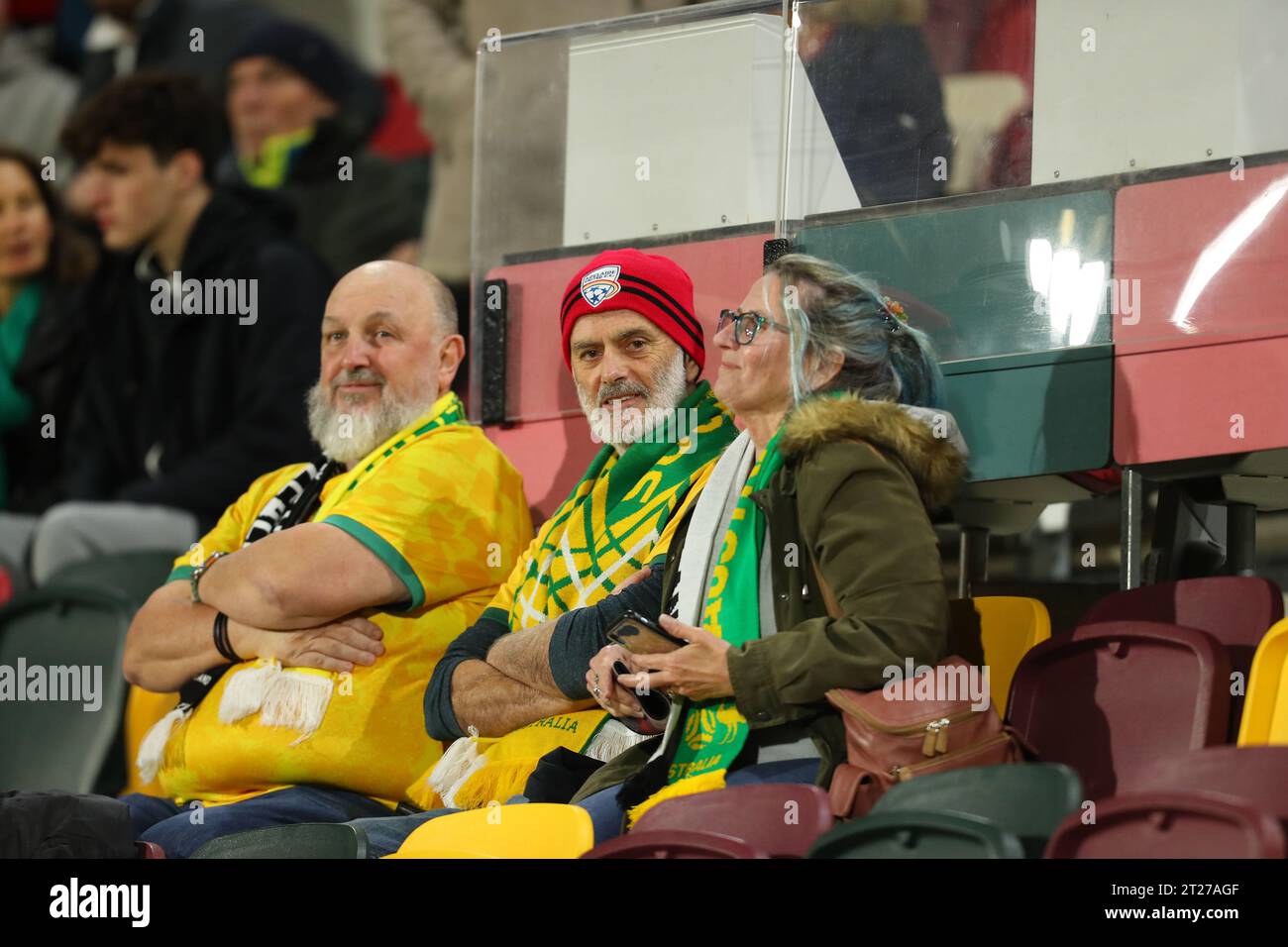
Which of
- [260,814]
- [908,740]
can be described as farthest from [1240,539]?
[260,814]

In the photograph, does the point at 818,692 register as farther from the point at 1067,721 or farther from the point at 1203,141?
the point at 1203,141

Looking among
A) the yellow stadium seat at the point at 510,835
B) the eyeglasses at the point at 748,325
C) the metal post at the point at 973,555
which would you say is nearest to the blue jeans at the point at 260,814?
the yellow stadium seat at the point at 510,835

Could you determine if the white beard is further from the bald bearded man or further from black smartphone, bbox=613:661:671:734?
black smartphone, bbox=613:661:671:734

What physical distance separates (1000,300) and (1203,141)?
49 centimetres

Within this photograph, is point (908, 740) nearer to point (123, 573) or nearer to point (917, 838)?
point (917, 838)

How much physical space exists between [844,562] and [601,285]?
1.12m

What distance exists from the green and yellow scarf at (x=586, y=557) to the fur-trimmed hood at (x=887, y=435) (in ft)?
1.95

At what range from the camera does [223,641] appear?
437 centimetres

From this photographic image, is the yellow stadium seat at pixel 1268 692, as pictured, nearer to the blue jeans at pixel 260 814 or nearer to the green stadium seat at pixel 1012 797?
the green stadium seat at pixel 1012 797

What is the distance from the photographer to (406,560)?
4.24 m

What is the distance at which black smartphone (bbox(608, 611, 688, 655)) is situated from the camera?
3412 millimetres

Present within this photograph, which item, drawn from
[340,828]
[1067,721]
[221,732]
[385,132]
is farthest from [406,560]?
[385,132]

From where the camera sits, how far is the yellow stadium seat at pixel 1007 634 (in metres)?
3.74

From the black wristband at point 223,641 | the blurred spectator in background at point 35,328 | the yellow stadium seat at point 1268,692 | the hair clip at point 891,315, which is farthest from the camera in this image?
the blurred spectator in background at point 35,328
